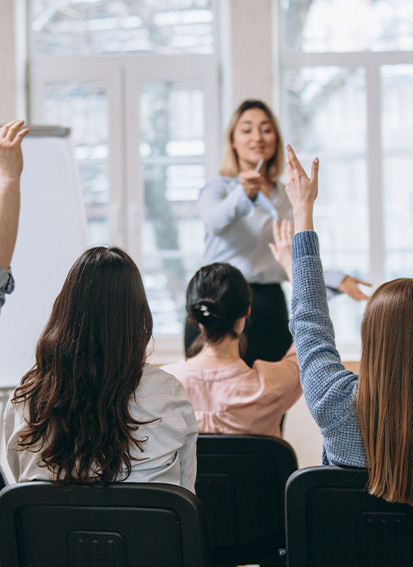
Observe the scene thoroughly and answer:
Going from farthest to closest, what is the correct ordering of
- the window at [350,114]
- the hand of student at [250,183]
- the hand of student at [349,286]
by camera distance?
the window at [350,114]
the hand of student at [250,183]
the hand of student at [349,286]

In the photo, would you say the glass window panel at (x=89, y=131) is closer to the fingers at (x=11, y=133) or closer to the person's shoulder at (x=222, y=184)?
the person's shoulder at (x=222, y=184)

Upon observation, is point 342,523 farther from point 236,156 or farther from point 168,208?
point 168,208

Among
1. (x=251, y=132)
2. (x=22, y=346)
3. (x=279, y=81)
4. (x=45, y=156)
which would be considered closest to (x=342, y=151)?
(x=279, y=81)

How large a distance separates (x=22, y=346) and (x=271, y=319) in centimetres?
95

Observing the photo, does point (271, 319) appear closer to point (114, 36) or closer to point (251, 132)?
point (251, 132)

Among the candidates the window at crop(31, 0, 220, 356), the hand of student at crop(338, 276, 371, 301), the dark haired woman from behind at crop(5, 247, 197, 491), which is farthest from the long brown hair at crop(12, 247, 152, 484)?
the window at crop(31, 0, 220, 356)

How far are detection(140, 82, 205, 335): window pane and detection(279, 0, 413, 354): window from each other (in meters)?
0.59

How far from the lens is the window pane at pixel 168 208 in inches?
149

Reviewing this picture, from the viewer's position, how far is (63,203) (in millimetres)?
2656

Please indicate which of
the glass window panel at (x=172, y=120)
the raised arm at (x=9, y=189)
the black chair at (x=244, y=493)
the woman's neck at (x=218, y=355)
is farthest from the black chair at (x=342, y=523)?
the glass window panel at (x=172, y=120)

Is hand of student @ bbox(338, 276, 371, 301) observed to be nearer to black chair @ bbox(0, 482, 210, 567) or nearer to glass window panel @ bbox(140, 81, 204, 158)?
black chair @ bbox(0, 482, 210, 567)

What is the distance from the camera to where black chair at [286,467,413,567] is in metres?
1.10

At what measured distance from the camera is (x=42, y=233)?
2637 mm

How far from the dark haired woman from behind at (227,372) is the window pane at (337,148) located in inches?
77.8
